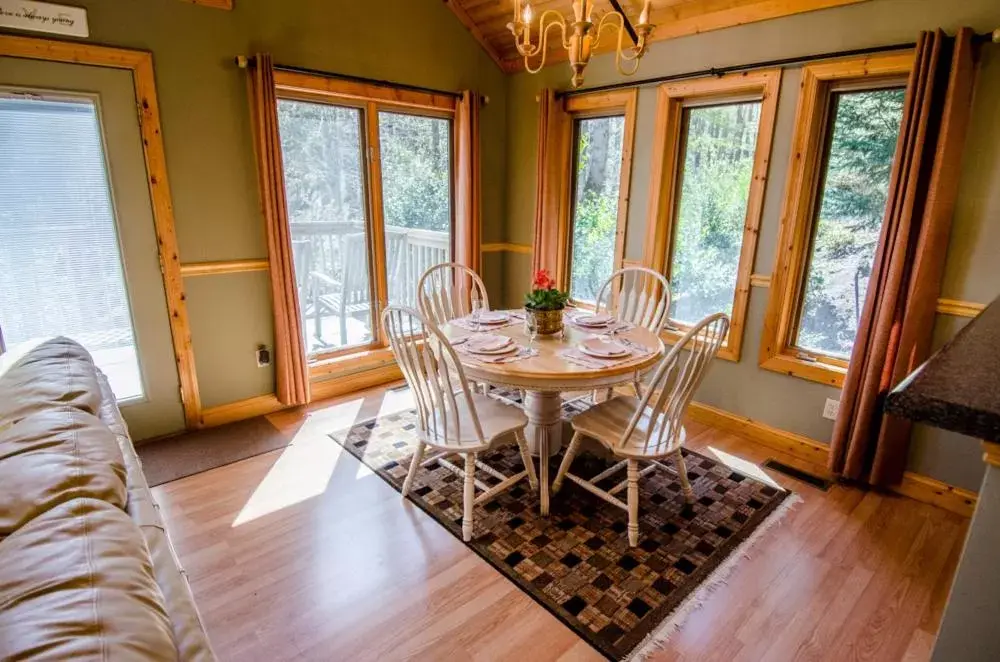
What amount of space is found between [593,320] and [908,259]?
4.80 ft

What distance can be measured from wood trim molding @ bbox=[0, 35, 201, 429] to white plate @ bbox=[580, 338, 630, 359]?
2.34 metres

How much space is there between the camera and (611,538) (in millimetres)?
2264

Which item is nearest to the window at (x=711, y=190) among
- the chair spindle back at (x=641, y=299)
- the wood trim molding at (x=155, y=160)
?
the chair spindle back at (x=641, y=299)


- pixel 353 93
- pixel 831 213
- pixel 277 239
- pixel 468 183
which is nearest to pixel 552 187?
pixel 468 183

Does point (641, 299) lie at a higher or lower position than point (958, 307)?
lower

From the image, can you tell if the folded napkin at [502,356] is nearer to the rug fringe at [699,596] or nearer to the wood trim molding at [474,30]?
the rug fringe at [699,596]

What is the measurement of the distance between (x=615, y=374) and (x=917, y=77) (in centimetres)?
186

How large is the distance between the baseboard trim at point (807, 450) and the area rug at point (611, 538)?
1.47 ft

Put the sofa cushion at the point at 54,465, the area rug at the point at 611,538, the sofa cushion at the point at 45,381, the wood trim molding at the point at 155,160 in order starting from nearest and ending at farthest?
the sofa cushion at the point at 54,465
the sofa cushion at the point at 45,381
the area rug at the point at 611,538
the wood trim molding at the point at 155,160

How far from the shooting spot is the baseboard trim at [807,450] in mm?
2508

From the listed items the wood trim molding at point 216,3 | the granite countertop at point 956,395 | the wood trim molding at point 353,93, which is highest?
the wood trim molding at point 216,3

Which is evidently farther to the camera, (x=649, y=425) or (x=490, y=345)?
(x=490, y=345)

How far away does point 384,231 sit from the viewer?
391 centimetres

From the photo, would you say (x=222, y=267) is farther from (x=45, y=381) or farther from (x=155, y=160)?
(x=45, y=381)
